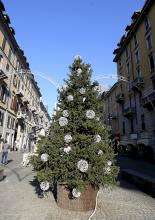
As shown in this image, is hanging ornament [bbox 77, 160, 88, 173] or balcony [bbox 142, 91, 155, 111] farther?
balcony [bbox 142, 91, 155, 111]

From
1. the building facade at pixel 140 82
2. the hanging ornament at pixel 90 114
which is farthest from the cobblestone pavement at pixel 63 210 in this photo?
the building facade at pixel 140 82

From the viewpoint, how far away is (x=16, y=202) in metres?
5.82

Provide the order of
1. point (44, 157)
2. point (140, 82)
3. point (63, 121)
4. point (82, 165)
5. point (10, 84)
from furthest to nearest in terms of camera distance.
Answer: point (10, 84) < point (140, 82) < point (63, 121) < point (44, 157) < point (82, 165)

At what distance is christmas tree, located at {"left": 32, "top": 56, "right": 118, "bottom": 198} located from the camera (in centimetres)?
527

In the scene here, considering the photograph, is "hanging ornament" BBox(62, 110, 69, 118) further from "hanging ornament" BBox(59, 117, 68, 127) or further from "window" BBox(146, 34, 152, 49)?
"window" BBox(146, 34, 152, 49)

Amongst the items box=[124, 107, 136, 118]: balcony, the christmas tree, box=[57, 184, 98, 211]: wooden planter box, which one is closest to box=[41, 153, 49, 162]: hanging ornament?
the christmas tree

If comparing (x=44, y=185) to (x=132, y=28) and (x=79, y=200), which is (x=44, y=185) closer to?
(x=79, y=200)

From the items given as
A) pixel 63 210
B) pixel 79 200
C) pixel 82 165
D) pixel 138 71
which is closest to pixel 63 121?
pixel 82 165

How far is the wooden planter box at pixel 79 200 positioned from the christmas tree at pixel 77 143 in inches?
7.0

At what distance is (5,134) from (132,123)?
20.0 meters

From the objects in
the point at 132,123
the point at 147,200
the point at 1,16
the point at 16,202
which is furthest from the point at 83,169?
the point at 132,123

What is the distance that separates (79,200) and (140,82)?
81.9ft

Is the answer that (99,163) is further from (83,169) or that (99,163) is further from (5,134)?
(5,134)

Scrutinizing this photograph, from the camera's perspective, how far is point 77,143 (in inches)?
223
